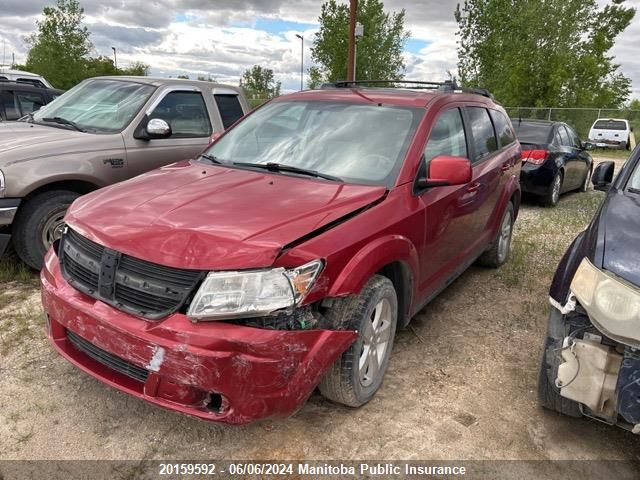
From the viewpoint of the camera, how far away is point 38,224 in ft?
14.4

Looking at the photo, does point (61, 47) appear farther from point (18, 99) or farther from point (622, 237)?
point (622, 237)

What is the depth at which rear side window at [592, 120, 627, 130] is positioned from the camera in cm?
2384

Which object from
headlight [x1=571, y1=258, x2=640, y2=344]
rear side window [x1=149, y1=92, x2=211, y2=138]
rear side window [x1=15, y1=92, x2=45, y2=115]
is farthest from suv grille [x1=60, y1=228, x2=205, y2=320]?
rear side window [x1=15, y1=92, x2=45, y2=115]

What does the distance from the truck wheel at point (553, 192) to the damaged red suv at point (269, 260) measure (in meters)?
6.03

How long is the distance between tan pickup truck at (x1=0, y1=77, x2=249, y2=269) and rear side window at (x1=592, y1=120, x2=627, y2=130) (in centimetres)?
2335

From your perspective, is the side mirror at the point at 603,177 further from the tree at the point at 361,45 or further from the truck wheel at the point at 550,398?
the tree at the point at 361,45

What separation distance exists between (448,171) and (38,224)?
3.50 m

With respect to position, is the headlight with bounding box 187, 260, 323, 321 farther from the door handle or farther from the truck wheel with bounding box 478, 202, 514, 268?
the truck wheel with bounding box 478, 202, 514, 268

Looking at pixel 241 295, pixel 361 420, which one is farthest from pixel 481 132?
pixel 241 295

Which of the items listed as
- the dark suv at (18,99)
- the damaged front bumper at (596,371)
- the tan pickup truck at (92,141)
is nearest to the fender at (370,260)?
the damaged front bumper at (596,371)

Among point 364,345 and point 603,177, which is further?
point 603,177

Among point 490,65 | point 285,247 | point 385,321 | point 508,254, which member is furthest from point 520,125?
point 490,65

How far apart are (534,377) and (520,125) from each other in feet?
24.0

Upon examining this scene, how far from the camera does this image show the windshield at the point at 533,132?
9.12 metres
